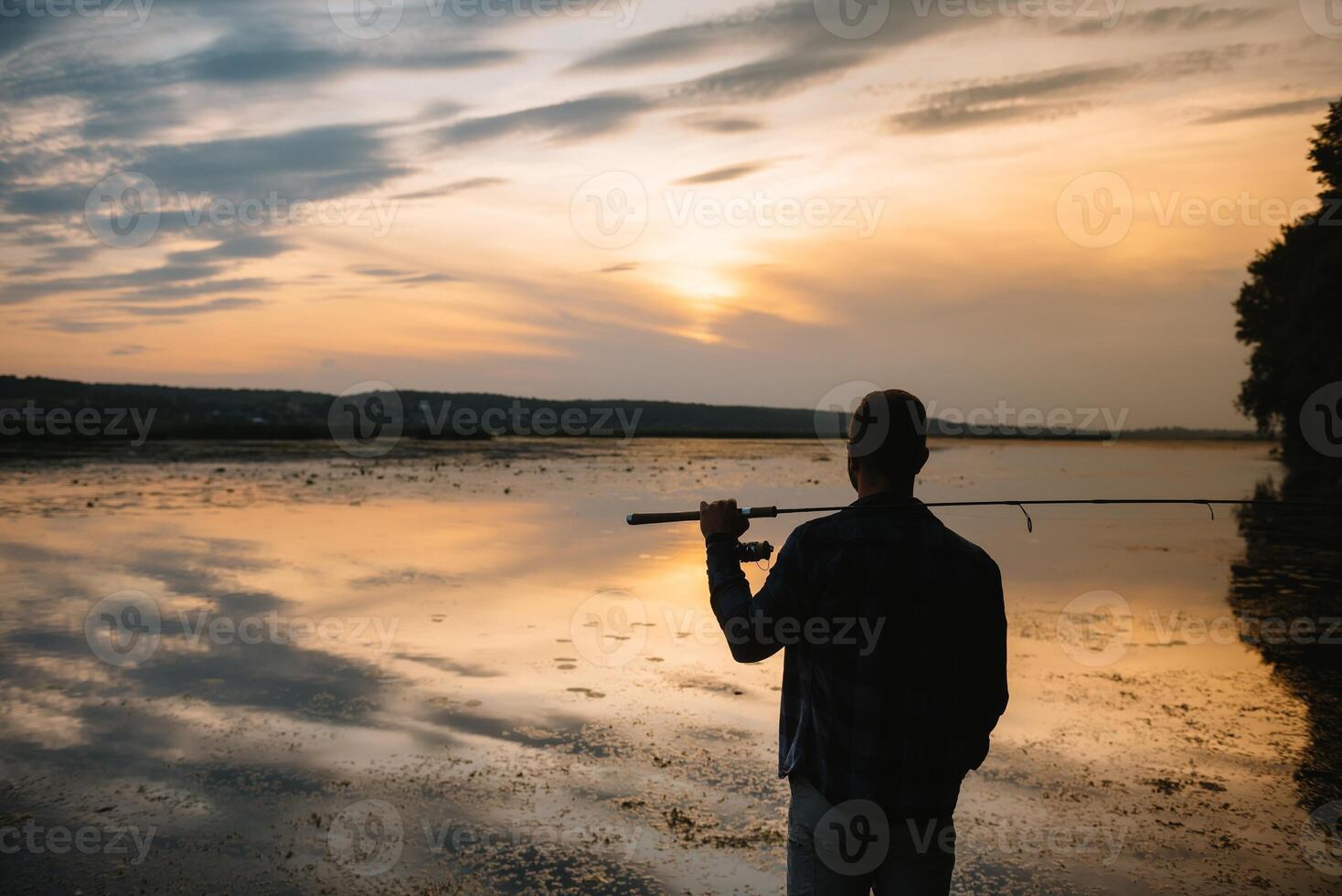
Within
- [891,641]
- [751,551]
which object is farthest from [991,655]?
[751,551]

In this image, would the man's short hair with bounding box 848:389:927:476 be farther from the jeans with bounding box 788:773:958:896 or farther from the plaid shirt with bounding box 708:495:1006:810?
the jeans with bounding box 788:773:958:896

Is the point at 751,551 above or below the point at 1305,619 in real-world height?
above

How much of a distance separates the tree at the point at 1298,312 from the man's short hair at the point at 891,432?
1393 inches

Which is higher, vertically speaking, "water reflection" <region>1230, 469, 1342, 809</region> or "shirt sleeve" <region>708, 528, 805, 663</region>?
"shirt sleeve" <region>708, 528, 805, 663</region>

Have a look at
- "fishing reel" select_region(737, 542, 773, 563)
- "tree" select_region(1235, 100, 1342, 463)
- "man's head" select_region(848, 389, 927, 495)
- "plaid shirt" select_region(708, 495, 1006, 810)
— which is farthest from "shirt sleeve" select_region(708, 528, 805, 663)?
"tree" select_region(1235, 100, 1342, 463)

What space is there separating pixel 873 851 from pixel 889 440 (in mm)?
1223

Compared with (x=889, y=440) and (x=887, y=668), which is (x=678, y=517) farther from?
(x=887, y=668)

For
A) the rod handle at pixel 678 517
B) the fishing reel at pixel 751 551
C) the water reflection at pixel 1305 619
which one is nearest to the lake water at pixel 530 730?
the water reflection at pixel 1305 619

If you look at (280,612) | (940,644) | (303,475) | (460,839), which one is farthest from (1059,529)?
(303,475)

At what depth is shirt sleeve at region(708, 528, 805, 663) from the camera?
283 cm

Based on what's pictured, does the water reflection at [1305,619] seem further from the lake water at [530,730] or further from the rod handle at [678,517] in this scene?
the rod handle at [678,517]

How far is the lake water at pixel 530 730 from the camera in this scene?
532 centimetres

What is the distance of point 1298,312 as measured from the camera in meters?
34.0

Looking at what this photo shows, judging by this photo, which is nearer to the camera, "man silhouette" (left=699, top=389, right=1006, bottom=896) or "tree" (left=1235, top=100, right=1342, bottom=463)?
"man silhouette" (left=699, top=389, right=1006, bottom=896)
